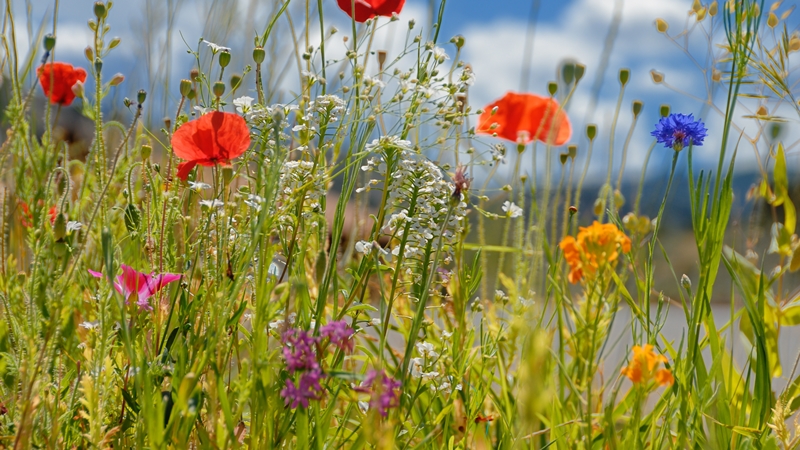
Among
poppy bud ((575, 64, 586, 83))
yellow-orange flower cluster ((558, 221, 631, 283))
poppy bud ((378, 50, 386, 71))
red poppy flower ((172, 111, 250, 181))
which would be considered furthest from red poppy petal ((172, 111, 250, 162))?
poppy bud ((575, 64, 586, 83))

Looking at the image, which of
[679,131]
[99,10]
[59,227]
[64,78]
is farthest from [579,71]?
[64,78]

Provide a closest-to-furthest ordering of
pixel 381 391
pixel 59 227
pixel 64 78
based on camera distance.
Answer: pixel 381 391 < pixel 59 227 < pixel 64 78

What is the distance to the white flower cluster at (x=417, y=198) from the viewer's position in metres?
0.91

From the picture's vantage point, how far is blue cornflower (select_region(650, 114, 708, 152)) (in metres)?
1.05

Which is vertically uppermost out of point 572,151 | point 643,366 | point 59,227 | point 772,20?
point 772,20

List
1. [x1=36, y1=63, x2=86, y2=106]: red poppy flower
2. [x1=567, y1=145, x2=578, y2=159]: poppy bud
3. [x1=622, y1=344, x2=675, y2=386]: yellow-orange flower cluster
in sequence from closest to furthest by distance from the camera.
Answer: [x1=622, y1=344, x2=675, y2=386]: yellow-orange flower cluster < [x1=567, y1=145, x2=578, y2=159]: poppy bud < [x1=36, y1=63, x2=86, y2=106]: red poppy flower

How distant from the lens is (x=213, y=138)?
0.88 m

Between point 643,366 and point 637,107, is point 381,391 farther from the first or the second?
point 637,107

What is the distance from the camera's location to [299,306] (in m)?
0.79

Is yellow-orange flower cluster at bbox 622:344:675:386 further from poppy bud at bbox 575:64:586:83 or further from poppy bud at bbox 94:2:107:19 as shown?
poppy bud at bbox 94:2:107:19

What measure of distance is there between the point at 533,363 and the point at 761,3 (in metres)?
0.84

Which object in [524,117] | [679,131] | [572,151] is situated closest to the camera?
[679,131]

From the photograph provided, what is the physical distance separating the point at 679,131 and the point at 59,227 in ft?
2.67

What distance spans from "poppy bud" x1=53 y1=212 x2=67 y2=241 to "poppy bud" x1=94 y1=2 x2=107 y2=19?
325 mm
